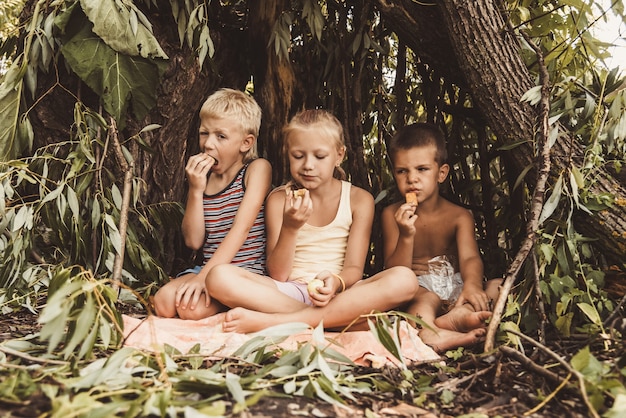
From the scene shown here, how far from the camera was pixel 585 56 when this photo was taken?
2.45 metres

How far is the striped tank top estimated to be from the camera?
2920 mm

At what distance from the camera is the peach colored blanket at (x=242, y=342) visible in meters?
1.97

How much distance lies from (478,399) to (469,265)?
1.15m

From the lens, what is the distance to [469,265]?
8.76 feet

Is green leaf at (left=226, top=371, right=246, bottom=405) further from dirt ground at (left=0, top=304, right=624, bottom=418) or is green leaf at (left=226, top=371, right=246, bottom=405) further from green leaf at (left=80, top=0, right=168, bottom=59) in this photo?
green leaf at (left=80, top=0, right=168, bottom=59)

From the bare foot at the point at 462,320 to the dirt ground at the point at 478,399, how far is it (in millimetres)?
349

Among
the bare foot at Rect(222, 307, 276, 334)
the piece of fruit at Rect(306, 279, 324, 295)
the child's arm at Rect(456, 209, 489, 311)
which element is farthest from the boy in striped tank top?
the child's arm at Rect(456, 209, 489, 311)

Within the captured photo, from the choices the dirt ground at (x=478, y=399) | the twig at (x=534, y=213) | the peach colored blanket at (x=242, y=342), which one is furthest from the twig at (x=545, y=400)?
the peach colored blanket at (x=242, y=342)

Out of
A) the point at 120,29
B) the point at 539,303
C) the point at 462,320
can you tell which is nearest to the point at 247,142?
the point at 120,29

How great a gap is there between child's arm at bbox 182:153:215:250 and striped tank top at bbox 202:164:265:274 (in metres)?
0.08

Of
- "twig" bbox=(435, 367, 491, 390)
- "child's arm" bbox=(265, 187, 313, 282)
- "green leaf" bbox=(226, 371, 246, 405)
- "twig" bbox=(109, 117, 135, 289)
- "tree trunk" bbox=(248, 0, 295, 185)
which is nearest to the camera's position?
"green leaf" bbox=(226, 371, 246, 405)

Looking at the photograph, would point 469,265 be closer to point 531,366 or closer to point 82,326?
point 531,366

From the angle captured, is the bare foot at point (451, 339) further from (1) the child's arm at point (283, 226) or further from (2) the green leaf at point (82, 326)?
(2) the green leaf at point (82, 326)

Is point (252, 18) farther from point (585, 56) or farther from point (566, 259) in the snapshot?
point (566, 259)
